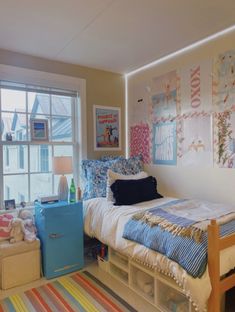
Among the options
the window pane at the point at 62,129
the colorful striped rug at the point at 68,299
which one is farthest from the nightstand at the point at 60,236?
the window pane at the point at 62,129

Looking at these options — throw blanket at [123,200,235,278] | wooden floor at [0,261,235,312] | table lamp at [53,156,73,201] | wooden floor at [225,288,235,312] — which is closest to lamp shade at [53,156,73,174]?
table lamp at [53,156,73,201]

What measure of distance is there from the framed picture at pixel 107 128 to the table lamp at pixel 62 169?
26.6 inches

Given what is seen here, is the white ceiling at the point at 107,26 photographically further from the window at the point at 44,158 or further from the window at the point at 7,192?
the window at the point at 7,192

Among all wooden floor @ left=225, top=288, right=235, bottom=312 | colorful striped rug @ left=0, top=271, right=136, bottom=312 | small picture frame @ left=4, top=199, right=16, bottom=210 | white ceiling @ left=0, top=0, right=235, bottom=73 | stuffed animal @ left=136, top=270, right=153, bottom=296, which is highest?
white ceiling @ left=0, top=0, right=235, bottom=73

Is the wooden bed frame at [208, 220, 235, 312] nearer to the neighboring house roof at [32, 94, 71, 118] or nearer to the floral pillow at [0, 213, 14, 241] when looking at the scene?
the floral pillow at [0, 213, 14, 241]

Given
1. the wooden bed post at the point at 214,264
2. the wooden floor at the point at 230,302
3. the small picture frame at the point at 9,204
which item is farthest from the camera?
the small picture frame at the point at 9,204

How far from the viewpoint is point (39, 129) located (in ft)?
9.59

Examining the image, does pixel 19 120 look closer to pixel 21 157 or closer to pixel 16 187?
pixel 21 157

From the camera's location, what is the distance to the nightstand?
Result: 2457 millimetres

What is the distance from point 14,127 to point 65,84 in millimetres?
820

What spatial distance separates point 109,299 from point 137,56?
2593 mm

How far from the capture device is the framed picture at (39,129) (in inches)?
113

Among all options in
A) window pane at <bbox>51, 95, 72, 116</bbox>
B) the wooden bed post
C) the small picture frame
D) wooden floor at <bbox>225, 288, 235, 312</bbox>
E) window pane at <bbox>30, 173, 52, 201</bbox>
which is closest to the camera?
the wooden bed post

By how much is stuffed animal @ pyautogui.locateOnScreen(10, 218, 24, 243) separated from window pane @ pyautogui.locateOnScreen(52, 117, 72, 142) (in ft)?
3.52
